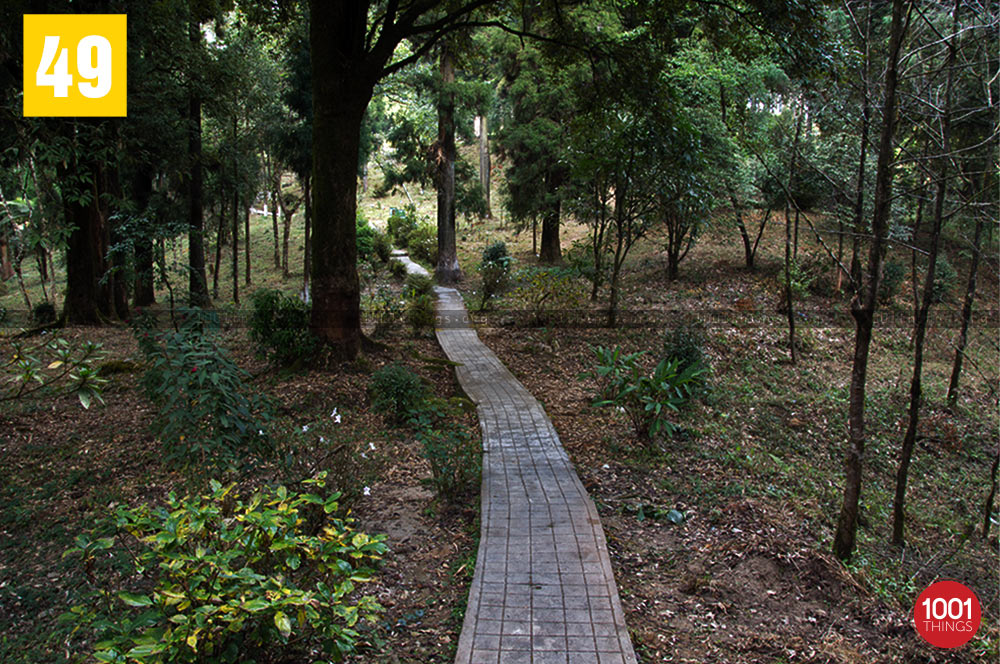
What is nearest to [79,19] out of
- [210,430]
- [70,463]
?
[70,463]

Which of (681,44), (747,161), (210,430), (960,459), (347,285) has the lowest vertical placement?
(960,459)

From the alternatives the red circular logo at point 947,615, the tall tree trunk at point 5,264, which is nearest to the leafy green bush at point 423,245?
the tall tree trunk at point 5,264

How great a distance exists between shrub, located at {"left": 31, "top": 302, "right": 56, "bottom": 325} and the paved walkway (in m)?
9.66

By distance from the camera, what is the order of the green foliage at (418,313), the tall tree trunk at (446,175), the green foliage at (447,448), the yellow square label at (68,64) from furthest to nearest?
the tall tree trunk at (446,175)
the green foliage at (418,313)
the yellow square label at (68,64)
the green foliage at (447,448)

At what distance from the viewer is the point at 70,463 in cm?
546

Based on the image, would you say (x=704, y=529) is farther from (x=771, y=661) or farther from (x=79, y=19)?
(x=79, y=19)

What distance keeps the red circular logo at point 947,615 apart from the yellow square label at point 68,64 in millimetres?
8073

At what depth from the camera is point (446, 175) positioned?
1709 centimetres

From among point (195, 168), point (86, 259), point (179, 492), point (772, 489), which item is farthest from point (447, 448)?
point (195, 168)

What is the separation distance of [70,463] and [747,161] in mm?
14248

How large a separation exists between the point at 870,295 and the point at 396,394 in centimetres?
454

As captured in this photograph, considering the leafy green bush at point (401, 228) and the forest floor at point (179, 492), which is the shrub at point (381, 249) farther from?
the forest floor at point (179, 492)

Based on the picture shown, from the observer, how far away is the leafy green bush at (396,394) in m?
6.55

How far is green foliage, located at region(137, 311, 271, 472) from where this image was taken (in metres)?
3.87
